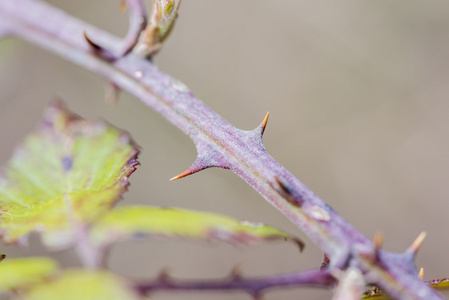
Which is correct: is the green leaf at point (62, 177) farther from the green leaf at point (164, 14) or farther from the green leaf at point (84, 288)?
the green leaf at point (164, 14)

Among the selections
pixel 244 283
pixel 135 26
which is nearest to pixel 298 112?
pixel 135 26

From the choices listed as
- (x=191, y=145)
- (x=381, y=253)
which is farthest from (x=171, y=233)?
(x=191, y=145)

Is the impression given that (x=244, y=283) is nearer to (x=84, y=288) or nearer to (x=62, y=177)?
(x=84, y=288)

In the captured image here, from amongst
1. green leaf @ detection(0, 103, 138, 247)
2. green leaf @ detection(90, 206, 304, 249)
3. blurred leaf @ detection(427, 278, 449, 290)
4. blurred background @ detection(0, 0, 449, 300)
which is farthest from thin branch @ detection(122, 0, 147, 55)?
blurred background @ detection(0, 0, 449, 300)

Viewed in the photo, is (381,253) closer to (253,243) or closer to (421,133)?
(253,243)

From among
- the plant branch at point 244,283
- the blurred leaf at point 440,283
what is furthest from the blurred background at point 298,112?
the plant branch at point 244,283

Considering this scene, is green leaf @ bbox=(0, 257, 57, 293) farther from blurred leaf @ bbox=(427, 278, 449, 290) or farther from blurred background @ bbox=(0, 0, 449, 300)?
blurred background @ bbox=(0, 0, 449, 300)
